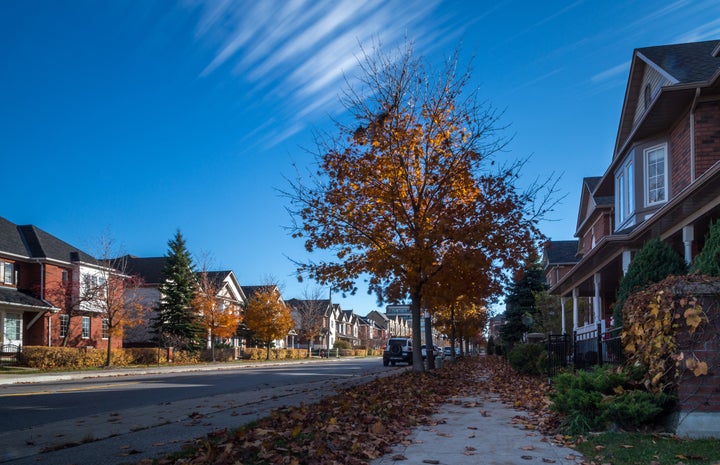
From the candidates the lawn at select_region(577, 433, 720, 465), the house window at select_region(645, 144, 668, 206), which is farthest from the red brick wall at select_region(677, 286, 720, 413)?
the house window at select_region(645, 144, 668, 206)

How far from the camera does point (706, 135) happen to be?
14984mm

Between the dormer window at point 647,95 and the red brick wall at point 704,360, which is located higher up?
the dormer window at point 647,95

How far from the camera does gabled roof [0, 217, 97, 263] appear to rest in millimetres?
35625

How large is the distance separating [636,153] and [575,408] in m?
12.4

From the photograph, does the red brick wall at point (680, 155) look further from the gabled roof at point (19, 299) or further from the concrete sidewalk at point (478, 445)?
the gabled roof at point (19, 299)

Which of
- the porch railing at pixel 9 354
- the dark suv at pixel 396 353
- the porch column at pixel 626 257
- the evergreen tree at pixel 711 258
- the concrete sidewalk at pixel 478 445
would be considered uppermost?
the porch column at pixel 626 257

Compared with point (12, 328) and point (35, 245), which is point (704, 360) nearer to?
point (12, 328)

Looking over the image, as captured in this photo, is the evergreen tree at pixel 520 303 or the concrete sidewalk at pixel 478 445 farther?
the evergreen tree at pixel 520 303

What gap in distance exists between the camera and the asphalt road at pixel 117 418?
734 centimetres

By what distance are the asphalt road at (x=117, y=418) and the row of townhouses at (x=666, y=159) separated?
9098mm

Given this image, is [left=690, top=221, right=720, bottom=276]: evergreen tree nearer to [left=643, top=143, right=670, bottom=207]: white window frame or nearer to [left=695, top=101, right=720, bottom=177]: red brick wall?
[left=695, top=101, right=720, bottom=177]: red brick wall

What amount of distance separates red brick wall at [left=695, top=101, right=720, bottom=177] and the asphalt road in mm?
10763

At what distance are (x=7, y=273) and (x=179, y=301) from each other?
42.4 ft

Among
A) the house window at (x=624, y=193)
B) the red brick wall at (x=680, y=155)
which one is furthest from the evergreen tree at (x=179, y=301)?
the red brick wall at (x=680, y=155)
